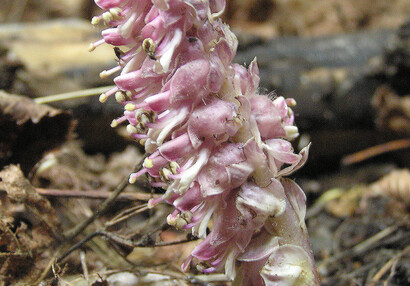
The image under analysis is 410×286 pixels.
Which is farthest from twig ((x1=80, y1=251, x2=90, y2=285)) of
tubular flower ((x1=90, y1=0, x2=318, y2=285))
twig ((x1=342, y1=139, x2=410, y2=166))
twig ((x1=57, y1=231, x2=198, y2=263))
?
twig ((x1=342, y1=139, x2=410, y2=166))

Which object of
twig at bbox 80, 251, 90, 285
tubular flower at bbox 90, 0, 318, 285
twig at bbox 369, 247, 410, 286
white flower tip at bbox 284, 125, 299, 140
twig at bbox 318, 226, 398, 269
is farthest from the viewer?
twig at bbox 318, 226, 398, 269

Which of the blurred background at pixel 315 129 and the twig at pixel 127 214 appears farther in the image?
the blurred background at pixel 315 129

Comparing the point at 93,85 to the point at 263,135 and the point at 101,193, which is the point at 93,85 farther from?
the point at 263,135

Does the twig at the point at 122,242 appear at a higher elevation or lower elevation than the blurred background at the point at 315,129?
higher

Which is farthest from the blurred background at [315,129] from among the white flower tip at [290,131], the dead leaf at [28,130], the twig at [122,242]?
the white flower tip at [290,131]

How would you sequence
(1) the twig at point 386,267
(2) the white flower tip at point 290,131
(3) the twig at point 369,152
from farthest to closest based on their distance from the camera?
1. (3) the twig at point 369,152
2. (1) the twig at point 386,267
3. (2) the white flower tip at point 290,131

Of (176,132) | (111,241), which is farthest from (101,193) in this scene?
(176,132)

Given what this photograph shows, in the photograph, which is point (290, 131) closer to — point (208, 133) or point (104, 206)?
point (208, 133)

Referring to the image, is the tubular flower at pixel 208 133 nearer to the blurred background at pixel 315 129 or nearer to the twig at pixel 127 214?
the twig at pixel 127 214

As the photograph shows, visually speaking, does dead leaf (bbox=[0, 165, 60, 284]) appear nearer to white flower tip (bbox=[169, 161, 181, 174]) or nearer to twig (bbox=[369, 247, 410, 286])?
white flower tip (bbox=[169, 161, 181, 174])
